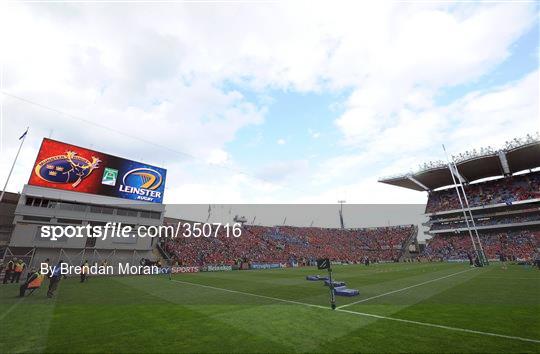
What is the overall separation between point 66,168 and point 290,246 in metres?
44.5

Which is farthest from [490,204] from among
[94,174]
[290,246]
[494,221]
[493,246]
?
[94,174]

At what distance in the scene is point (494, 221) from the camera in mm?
59281

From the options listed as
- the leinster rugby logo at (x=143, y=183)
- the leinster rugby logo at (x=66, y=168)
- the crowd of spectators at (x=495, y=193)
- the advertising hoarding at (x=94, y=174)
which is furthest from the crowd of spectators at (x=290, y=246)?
the leinster rugby logo at (x=66, y=168)

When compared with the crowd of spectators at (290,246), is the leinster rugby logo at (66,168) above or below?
above

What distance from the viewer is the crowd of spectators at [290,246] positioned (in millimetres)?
44281

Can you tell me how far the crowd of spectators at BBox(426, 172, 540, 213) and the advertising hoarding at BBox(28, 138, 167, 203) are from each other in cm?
6763

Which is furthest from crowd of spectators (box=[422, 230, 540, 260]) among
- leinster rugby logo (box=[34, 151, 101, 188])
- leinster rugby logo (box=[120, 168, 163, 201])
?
leinster rugby logo (box=[34, 151, 101, 188])

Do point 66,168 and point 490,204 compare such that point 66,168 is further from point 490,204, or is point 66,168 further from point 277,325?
point 490,204

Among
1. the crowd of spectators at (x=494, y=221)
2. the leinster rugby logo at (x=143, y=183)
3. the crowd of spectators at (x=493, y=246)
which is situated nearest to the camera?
the leinster rugby logo at (x=143, y=183)

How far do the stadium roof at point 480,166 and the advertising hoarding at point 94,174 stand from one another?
57113mm

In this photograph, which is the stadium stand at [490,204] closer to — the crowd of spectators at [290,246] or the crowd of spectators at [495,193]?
the crowd of spectators at [495,193]

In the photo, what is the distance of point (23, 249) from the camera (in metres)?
29.8

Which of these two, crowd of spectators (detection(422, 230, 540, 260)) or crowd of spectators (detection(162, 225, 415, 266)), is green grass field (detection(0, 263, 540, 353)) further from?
crowd of spectators (detection(422, 230, 540, 260))

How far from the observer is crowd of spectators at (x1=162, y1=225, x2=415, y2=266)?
44.3 m
